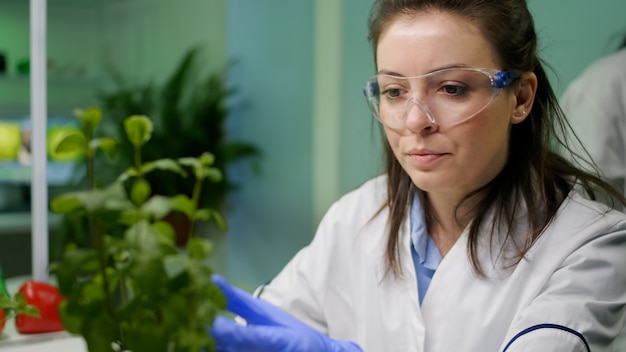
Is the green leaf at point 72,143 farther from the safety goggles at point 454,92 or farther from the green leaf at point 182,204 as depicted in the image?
the safety goggles at point 454,92

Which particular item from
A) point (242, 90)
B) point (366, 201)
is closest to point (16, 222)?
point (242, 90)

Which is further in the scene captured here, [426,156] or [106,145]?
[426,156]

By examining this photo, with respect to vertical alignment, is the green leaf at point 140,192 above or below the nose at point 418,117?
below

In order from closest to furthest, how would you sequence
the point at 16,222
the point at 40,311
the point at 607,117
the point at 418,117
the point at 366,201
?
the point at 418,117 → the point at 366,201 → the point at 607,117 → the point at 40,311 → the point at 16,222

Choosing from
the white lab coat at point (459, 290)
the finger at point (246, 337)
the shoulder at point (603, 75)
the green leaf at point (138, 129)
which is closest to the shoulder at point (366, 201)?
the white lab coat at point (459, 290)

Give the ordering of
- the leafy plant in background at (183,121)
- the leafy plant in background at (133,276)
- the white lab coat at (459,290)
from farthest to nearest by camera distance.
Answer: the leafy plant in background at (183,121), the white lab coat at (459,290), the leafy plant in background at (133,276)

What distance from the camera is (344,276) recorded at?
1314 mm

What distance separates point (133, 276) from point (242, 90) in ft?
9.16

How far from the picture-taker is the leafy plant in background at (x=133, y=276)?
1.70 ft

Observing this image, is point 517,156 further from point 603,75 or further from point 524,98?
point 603,75

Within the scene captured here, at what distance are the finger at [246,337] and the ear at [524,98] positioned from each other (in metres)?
0.48

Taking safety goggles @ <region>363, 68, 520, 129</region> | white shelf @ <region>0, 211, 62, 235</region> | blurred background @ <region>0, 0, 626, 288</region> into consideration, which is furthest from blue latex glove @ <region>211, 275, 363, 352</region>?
white shelf @ <region>0, 211, 62, 235</region>

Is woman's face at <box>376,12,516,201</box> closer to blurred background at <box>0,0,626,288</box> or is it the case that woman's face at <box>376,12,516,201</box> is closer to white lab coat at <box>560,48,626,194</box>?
white lab coat at <box>560,48,626,194</box>

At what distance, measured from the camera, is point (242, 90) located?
326 cm
